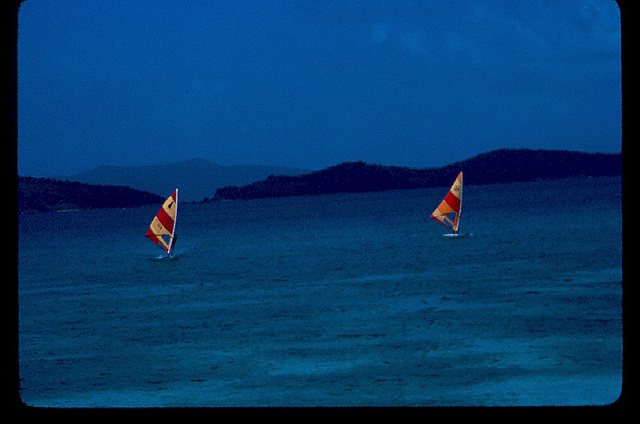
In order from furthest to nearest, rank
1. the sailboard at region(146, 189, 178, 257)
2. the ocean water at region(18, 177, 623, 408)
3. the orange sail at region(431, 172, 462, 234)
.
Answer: the orange sail at region(431, 172, 462, 234) < the sailboard at region(146, 189, 178, 257) < the ocean water at region(18, 177, 623, 408)

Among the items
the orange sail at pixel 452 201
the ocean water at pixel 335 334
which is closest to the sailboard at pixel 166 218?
the ocean water at pixel 335 334

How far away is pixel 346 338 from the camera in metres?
13.3

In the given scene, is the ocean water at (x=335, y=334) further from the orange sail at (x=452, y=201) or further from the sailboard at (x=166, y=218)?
the orange sail at (x=452, y=201)

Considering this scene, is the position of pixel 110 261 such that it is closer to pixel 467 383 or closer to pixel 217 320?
pixel 217 320

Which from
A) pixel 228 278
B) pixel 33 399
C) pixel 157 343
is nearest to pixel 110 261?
pixel 228 278

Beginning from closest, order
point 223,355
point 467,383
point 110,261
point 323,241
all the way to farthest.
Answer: point 467,383 < point 223,355 < point 110,261 < point 323,241

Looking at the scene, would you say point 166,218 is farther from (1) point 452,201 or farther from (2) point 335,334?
(2) point 335,334

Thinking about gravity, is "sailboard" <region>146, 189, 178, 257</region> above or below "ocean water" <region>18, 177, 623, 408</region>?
above

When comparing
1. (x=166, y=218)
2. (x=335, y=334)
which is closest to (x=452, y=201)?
(x=166, y=218)

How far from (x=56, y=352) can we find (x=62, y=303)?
8.67m

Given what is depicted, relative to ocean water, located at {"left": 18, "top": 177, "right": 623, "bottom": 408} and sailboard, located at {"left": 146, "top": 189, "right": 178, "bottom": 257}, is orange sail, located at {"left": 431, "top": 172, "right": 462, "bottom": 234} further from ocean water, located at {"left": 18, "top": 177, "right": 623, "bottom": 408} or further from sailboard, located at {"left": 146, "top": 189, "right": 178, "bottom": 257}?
sailboard, located at {"left": 146, "top": 189, "right": 178, "bottom": 257}

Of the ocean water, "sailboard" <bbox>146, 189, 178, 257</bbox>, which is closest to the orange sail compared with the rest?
the ocean water

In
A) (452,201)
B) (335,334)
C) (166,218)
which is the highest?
(452,201)
